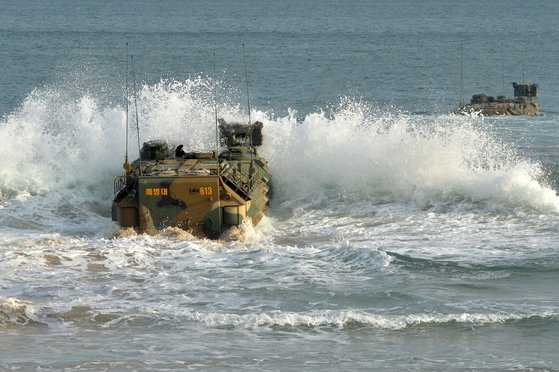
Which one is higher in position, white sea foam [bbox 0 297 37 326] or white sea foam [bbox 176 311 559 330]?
white sea foam [bbox 0 297 37 326]

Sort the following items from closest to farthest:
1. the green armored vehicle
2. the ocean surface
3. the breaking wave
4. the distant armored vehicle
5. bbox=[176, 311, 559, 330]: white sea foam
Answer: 1. the ocean surface
2. bbox=[176, 311, 559, 330]: white sea foam
3. the green armored vehicle
4. the breaking wave
5. the distant armored vehicle

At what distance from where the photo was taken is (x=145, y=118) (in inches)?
1309

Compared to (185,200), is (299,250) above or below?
below

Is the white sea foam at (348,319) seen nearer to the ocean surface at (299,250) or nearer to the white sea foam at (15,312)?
the ocean surface at (299,250)

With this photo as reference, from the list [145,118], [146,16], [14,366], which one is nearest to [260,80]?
[145,118]

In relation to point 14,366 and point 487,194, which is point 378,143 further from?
Answer: point 14,366

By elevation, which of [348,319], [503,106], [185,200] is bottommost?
[348,319]

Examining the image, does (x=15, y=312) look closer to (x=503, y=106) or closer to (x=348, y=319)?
(x=348, y=319)

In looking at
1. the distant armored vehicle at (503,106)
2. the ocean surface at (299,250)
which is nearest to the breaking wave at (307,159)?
the ocean surface at (299,250)

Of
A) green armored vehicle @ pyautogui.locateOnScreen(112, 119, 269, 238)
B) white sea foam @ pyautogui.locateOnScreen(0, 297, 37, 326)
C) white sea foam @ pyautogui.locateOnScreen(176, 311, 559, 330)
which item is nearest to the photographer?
white sea foam @ pyautogui.locateOnScreen(176, 311, 559, 330)

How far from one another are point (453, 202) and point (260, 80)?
1315 inches

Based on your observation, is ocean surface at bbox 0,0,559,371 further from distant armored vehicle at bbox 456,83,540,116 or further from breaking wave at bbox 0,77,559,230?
distant armored vehicle at bbox 456,83,540,116

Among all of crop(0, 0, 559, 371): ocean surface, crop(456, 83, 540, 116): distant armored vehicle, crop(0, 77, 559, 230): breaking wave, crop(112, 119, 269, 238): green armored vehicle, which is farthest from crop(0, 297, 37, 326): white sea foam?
crop(456, 83, 540, 116): distant armored vehicle

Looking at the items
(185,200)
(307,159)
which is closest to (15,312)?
(185,200)
